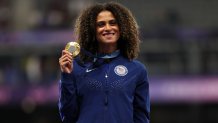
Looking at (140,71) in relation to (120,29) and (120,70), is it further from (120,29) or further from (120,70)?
(120,29)

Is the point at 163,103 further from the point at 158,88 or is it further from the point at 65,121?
the point at 65,121

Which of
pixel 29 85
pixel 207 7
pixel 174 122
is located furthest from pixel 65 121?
pixel 207 7

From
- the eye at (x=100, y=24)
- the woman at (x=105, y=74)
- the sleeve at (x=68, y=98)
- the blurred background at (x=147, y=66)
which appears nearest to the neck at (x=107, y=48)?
the woman at (x=105, y=74)

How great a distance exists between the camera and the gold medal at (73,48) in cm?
345

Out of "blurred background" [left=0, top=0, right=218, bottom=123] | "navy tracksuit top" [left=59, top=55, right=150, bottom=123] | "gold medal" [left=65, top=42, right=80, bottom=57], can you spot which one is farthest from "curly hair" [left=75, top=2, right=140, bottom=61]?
"blurred background" [left=0, top=0, right=218, bottom=123]

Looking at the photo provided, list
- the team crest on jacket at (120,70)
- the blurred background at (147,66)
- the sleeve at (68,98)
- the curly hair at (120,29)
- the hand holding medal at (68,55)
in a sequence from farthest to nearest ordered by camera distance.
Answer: the blurred background at (147,66), the curly hair at (120,29), the team crest on jacket at (120,70), the sleeve at (68,98), the hand holding medal at (68,55)

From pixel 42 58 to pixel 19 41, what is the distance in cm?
62

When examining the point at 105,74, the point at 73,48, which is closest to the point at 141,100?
the point at 105,74

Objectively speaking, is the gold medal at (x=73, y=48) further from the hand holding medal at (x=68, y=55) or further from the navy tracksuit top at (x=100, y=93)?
the navy tracksuit top at (x=100, y=93)

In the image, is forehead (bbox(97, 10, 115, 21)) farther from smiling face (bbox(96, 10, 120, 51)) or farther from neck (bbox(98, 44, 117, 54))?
neck (bbox(98, 44, 117, 54))

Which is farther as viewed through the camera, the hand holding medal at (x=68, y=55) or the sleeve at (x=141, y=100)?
the sleeve at (x=141, y=100)

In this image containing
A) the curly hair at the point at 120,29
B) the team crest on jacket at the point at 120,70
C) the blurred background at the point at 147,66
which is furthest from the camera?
the blurred background at the point at 147,66

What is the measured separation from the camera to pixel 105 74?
12.0 feet

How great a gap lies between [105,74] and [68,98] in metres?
0.24
